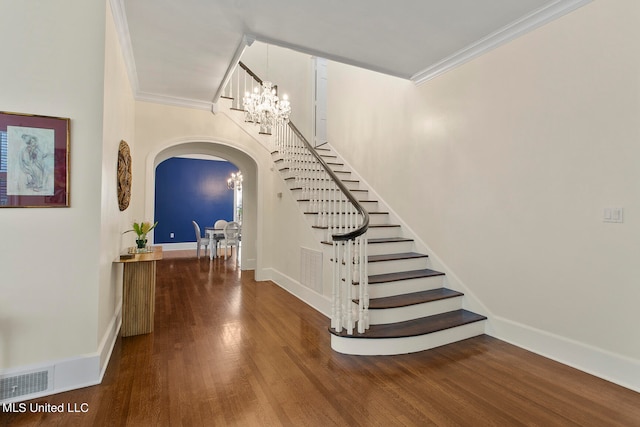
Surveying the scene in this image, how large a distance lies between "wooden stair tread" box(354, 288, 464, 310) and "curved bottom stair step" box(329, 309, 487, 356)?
187mm

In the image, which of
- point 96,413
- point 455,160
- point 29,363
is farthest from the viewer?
point 455,160

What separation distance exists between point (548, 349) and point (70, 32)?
477 centimetres

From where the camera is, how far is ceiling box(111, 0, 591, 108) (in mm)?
2641

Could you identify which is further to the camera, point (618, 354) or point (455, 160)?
point (455, 160)

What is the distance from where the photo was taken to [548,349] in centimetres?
278

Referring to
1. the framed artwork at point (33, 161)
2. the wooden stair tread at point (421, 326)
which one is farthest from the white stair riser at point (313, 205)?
the framed artwork at point (33, 161)

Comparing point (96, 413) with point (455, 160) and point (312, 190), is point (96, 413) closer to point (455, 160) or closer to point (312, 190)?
point (312, 190)

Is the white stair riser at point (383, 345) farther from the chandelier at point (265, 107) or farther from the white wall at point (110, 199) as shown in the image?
the chandelier at point (265, 107)

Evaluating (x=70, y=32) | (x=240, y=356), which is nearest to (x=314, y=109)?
(x=70, y=32)

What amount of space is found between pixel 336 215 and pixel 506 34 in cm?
269

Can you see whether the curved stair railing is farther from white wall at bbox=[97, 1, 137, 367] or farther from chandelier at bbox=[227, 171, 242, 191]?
chandelier at bbox=[227, 171, 242, 191]

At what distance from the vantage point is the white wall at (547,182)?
7.70 ft

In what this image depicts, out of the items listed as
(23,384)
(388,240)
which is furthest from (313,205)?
(23,384)

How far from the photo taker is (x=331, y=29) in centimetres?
300
